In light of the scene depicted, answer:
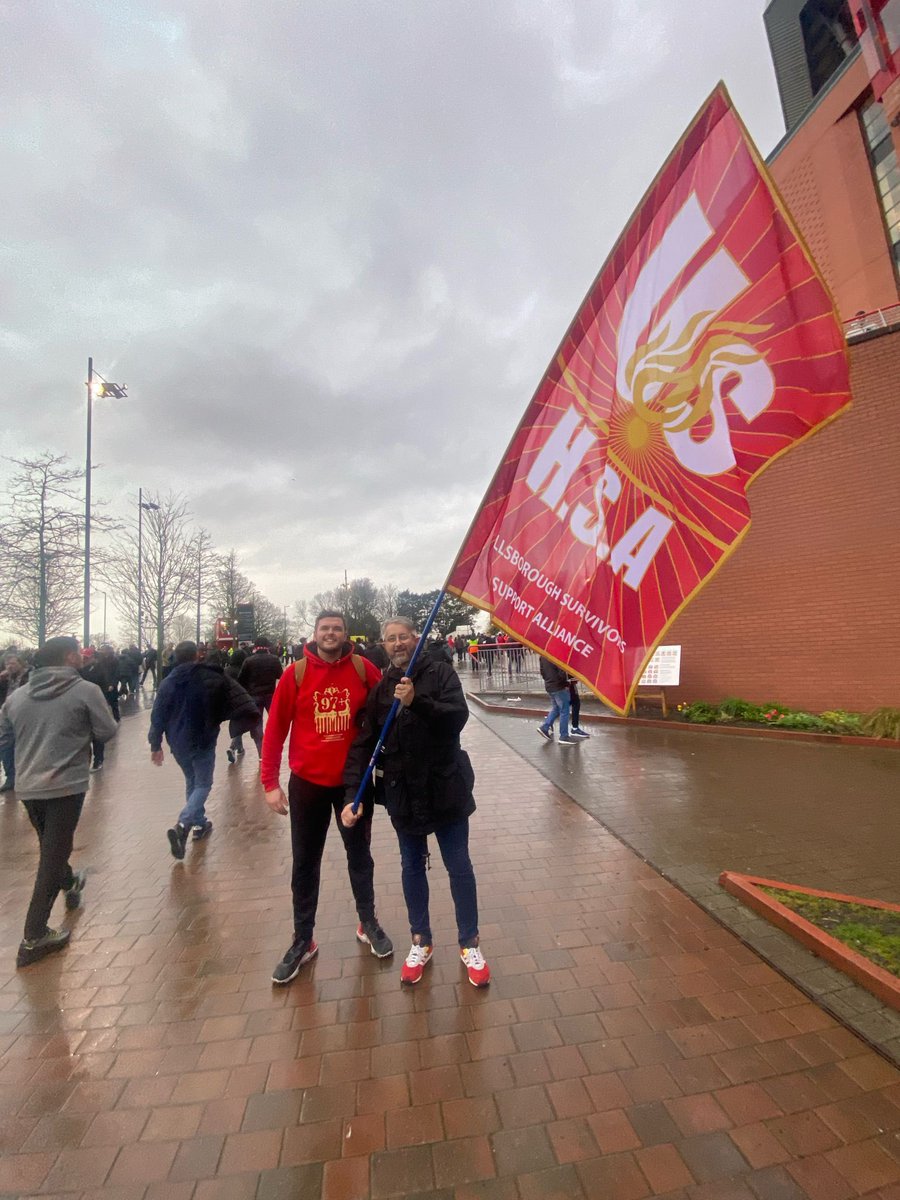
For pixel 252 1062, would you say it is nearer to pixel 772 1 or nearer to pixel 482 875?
pixel 482 875

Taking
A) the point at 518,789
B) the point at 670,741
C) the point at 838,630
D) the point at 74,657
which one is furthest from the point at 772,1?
the point at 74,657

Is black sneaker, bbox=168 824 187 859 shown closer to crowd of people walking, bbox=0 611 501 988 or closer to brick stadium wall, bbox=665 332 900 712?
crowd of people walking, bbox=0 611 501 988

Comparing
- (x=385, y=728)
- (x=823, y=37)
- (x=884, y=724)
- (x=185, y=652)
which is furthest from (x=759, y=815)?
(x=823, y=37)

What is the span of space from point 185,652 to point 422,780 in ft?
11.0

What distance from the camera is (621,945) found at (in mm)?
Answer: 3291

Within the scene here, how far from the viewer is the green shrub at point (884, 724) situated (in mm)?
8008

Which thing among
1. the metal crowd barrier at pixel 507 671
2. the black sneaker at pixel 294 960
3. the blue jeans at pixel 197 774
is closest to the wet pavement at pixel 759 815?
the black sneaker at pixel 294 960

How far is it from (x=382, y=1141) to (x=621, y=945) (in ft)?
5.60

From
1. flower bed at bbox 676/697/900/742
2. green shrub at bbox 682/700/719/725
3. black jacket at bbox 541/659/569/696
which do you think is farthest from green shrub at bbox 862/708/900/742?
black jacket at bbox 541/659/569/696

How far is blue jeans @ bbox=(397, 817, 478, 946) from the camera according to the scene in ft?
10.2

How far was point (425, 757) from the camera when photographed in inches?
121

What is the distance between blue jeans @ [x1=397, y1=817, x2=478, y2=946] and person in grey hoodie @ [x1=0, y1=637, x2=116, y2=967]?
205cm

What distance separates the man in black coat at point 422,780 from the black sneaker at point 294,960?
57cm

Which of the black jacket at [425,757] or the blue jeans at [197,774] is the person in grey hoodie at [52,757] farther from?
the black jacket at [425,757]
